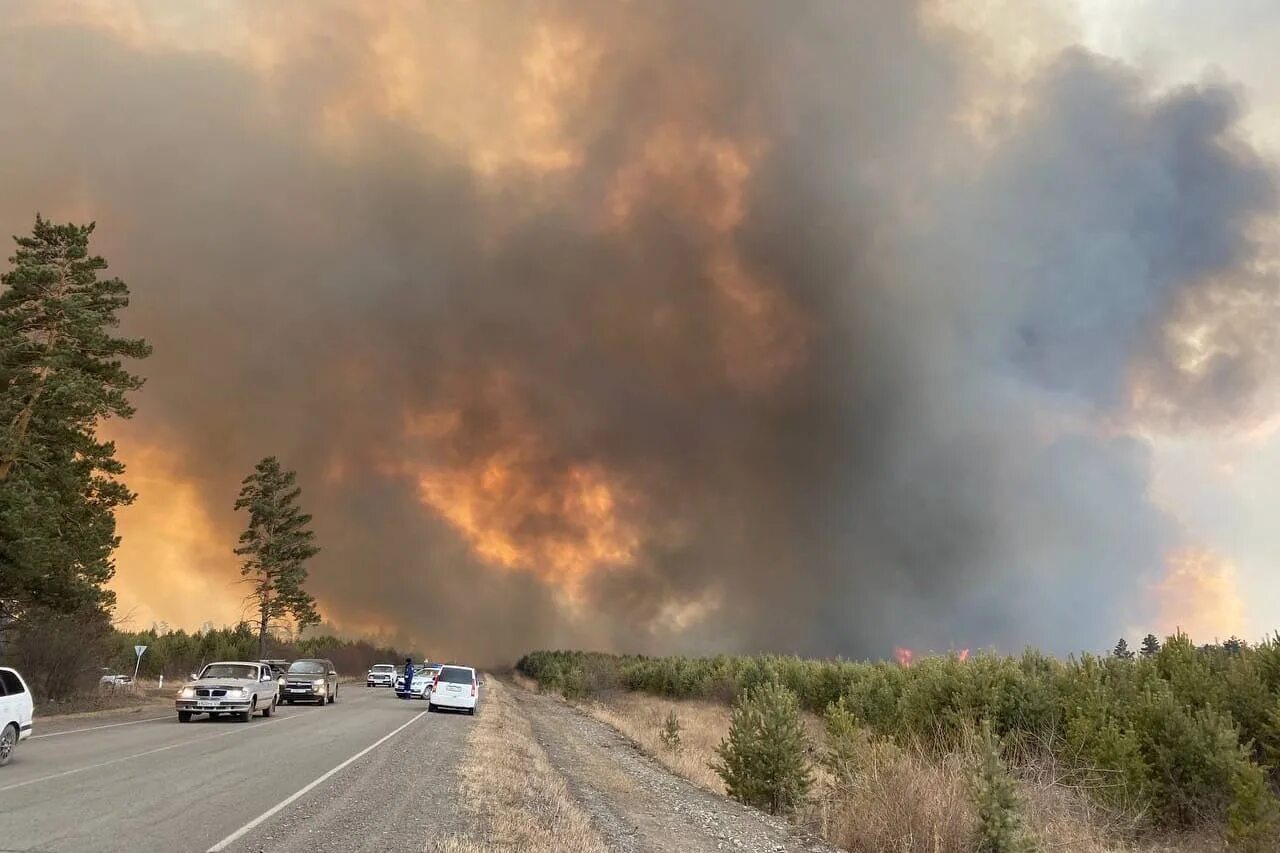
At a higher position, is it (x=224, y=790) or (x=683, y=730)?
(x=224, y=790)

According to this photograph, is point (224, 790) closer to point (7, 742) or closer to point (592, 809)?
point (7, 742)

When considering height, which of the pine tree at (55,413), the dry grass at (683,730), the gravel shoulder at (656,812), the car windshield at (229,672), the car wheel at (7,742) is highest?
the pine tree at (55,413)

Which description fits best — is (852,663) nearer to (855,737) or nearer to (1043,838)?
(855,737)

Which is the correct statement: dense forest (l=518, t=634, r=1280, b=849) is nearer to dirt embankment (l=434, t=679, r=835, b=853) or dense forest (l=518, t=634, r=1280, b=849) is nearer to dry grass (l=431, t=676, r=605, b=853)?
dirt embankment (l=434, t=679, r=835, b=853)

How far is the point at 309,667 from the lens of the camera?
1652 inches

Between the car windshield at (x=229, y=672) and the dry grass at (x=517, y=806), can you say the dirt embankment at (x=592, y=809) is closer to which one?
the dry grass at (x=517, y=806)

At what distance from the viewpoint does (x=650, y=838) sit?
1314 cm

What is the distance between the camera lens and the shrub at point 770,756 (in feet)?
56.9

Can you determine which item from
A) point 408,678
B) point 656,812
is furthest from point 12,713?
point 408,678

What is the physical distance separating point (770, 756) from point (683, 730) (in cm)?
2522

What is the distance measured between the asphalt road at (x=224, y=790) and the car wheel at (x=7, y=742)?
0.29m

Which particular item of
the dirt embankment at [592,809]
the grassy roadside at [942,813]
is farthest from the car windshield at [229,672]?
the grassy roadside at [942,813]

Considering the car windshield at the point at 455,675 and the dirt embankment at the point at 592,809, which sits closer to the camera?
the dirt embankment at the point at 592,809

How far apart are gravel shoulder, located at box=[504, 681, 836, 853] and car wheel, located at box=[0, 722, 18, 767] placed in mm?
11390
